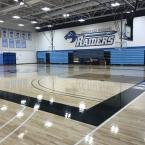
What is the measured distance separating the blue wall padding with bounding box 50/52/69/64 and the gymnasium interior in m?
0.13

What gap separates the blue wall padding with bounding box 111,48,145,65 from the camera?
18.9 meters

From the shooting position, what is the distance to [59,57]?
2544cm

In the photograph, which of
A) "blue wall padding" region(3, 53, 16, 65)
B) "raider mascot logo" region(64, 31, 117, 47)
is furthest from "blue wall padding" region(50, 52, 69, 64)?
"blue wall padding" region(3, 53, 16, 65)

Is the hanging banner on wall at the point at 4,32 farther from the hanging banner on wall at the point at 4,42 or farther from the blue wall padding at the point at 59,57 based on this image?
the blue wall padding at the point at 59,57

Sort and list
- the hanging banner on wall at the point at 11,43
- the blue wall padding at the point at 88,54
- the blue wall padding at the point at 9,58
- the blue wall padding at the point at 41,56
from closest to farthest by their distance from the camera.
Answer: the blue wall padding at the point at 88,54 → the blue wall padding at the point at 9,58 → the hanging banner on wall at the point at 11,43 → the blue wall padding at the point at 41,56

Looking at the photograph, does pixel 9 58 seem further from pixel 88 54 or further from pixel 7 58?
pixel 88 54

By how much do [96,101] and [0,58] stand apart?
22201mm

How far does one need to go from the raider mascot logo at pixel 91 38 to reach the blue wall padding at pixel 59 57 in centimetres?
203

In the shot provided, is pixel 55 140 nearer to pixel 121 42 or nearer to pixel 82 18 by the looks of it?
pixel 121 42

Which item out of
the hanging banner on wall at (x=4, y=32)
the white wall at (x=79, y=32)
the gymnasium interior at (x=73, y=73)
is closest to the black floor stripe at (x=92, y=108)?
the gymnasium interior at (x=73, y=73)

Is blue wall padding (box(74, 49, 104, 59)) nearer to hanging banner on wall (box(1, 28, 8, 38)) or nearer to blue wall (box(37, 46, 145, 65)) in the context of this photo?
blue wall (box(37, 46, 145, 65))

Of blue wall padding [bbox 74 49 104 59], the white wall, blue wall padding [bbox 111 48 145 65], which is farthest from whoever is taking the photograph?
blue wall padding [bbox 74 49 104 59]

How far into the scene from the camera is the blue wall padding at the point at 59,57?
24.7 meters

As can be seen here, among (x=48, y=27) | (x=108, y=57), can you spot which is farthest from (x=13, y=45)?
(x=108, y=57)
